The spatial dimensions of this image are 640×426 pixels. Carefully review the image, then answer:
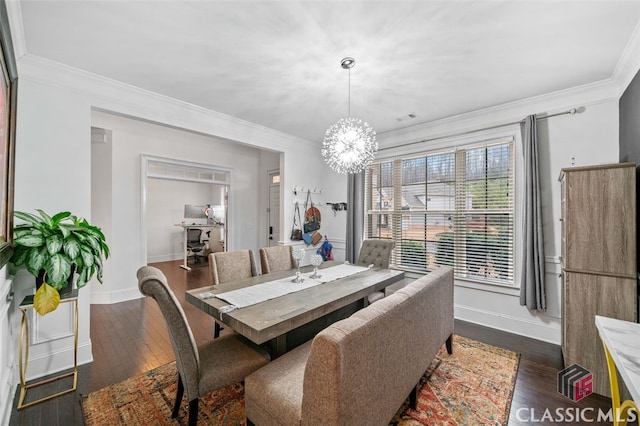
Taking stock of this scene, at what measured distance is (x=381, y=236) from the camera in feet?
14.7

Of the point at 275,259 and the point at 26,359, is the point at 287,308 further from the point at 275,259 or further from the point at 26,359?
the point at 26,359

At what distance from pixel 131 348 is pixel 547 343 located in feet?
14.3

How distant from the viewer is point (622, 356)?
1124mm

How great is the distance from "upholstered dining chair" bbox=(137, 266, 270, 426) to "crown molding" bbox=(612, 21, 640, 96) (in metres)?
3.48

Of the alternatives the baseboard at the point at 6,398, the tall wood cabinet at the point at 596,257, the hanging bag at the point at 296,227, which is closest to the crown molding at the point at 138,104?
the hanging bag at the point at 296,227

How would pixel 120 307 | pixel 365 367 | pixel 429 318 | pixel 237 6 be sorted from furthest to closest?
pixel 120 307 → pixel 429 318 → pixel 237 6 → pixel 365 367

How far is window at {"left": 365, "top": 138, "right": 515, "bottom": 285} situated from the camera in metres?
3.38

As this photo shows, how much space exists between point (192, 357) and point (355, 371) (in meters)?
0.97

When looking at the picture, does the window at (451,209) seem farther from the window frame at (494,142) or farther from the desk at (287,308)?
the desk at (287,308)

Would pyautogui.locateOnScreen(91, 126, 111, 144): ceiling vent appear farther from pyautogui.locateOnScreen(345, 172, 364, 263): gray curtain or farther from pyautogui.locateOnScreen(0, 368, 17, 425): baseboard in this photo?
pyautogui.locateOnScreen(345, 172, 364, 263): gray curtain

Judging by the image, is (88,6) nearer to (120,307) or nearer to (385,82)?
(385,82)

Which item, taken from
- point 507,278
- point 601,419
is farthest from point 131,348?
point 507,278

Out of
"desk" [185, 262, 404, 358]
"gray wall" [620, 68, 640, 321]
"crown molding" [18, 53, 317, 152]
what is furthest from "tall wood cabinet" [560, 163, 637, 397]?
"crown molding" [18, 53, 317, 152]

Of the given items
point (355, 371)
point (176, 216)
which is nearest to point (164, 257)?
point (176, 216)
